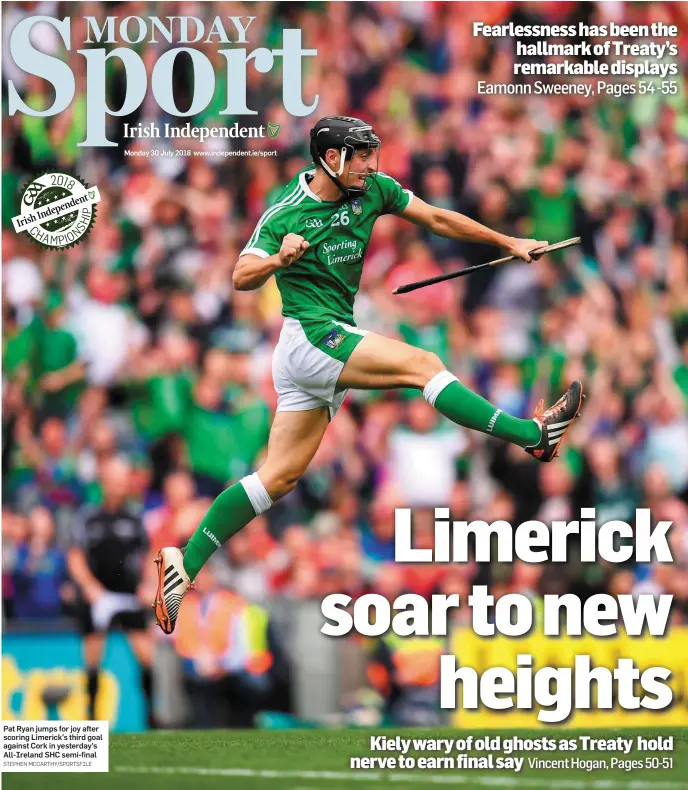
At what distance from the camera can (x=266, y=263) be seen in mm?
6016

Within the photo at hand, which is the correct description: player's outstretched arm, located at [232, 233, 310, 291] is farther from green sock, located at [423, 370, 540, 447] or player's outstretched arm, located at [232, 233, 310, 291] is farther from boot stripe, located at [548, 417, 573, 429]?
boot stripe, located at [548, 417, 573, 429]

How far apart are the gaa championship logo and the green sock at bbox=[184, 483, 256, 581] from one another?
1600 mm

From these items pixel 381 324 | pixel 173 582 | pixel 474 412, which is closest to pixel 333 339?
pixel 474 412

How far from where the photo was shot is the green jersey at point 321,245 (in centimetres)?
636

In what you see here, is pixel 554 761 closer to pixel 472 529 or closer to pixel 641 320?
pixel 472 529

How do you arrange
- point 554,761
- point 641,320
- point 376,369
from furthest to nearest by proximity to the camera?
point 641,320 → point 554,761 → point 376,369

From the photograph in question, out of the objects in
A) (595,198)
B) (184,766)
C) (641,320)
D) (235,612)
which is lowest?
(184,766)

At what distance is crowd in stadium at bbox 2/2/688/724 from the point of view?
7215 millimetres

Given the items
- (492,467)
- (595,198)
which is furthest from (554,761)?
(595,198)

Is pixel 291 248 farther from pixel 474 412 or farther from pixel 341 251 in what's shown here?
pixel 474 412

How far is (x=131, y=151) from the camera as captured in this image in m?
7.14

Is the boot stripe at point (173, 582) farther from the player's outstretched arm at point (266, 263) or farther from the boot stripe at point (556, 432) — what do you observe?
the boot stripe at point (556, 432)

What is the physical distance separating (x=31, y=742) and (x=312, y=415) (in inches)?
84.9

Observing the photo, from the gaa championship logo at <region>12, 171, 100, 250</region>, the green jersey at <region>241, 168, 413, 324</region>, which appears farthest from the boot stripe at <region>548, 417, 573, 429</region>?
the gaa championship logo at <region>12, 171, 100, 250</region>
